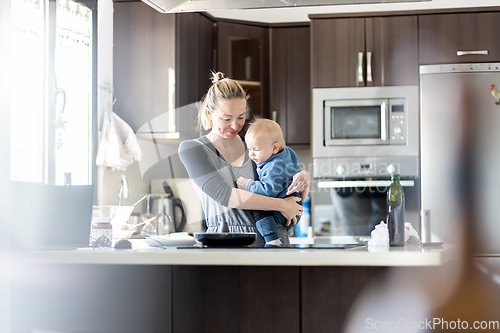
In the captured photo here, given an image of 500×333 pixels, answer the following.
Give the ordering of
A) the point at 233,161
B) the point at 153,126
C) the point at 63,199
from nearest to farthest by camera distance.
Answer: the point at 63,199, the point at 233,161, the point at 153,126

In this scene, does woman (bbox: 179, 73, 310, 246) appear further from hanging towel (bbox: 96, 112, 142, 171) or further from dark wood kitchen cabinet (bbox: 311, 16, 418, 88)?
dark wood kitchen cabinet (bbox: 311, 16, 418, 88)

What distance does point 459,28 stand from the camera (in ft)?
9.88

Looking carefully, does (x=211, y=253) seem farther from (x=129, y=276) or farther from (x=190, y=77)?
(x=190, y=77)

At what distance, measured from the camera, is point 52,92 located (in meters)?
2.45

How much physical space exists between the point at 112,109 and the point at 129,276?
1913 millimetres

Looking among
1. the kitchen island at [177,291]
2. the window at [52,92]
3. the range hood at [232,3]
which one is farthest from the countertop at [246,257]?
the window at [52,92]

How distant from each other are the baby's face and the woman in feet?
0.16

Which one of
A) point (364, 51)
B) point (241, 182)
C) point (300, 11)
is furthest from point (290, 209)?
point (300, 11)

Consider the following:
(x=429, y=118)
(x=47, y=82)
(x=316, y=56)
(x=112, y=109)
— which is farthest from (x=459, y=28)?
(x=47, y=82)

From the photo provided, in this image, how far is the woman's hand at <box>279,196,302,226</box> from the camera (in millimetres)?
1583

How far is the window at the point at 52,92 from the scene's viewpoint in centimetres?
224

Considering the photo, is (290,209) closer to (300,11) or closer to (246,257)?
(246,257)

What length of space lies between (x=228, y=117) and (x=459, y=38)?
1982 millimetres

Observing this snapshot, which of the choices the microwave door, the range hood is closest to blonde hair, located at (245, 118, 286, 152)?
the range hood
